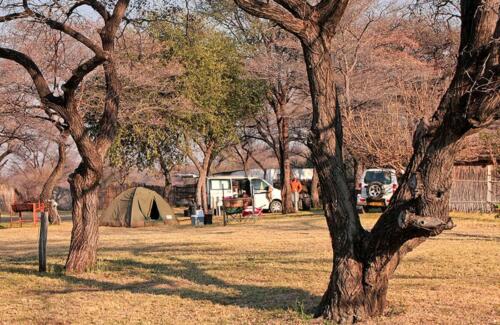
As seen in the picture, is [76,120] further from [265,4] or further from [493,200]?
[493,200]

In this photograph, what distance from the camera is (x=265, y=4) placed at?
653 cm

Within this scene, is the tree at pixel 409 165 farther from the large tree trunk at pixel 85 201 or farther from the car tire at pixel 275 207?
the car tire at pixel 275 207

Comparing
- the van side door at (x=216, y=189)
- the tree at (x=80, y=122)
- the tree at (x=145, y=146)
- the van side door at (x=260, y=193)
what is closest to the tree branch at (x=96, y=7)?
the tree at (x=80, y=122)

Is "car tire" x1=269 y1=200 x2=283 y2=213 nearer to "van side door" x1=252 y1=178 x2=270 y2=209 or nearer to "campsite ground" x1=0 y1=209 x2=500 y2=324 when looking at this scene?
"van side door" x1=252 y1=178 x2=270 y2=209

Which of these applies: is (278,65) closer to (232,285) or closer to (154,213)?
(154,213)

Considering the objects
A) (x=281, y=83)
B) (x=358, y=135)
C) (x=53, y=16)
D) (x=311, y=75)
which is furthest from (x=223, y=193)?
(x=311, y=75)

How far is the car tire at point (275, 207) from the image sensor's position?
3009 centimetres

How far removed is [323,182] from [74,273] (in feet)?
17.2

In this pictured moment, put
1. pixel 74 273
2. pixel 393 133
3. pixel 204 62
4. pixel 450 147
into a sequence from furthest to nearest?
pixel 204 62 < pixel 393 133 < pixel 74 273 < pixel 450 147

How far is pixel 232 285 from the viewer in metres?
8.75

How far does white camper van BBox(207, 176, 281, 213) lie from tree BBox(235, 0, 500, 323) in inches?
895

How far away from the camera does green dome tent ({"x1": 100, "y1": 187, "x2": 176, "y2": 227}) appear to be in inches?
951

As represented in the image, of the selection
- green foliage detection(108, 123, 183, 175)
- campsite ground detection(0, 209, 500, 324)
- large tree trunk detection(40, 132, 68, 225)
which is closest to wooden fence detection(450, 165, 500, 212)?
campsite ground detection(0, 209, 500, 324)

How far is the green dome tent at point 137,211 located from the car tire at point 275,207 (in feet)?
20.6
